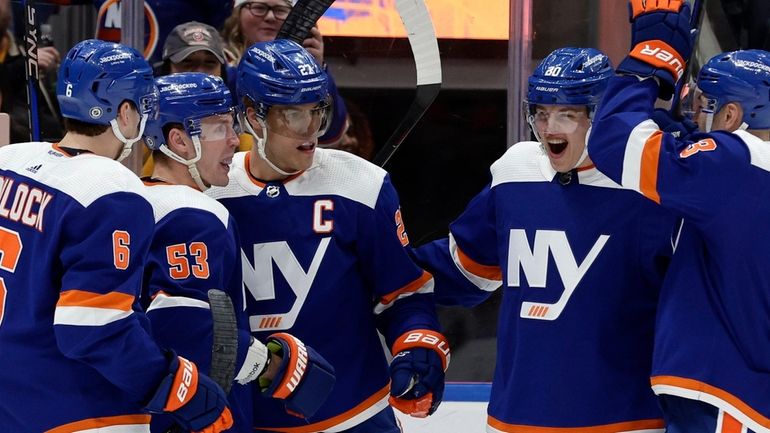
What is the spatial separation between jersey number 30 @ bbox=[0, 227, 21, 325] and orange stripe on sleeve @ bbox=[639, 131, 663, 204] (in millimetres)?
1115

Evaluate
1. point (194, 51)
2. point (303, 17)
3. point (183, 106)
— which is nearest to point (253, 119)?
point (183, 106)

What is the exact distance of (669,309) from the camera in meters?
2.46

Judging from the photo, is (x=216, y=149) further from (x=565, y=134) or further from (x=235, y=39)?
(x=235, y=39)

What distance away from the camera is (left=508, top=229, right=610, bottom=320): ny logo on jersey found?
2.64 m

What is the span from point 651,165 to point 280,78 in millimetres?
783

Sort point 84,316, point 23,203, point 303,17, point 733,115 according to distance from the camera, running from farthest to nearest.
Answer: point 303,17 → point 733,115 → point 23,203 → point 84,316

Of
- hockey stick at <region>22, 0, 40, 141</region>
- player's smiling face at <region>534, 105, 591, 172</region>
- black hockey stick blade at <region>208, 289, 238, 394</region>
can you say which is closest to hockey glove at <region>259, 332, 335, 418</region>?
black hockey stick blade at <region>208, 289, 238, 394</region>

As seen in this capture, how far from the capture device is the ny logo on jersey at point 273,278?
8.99 feet

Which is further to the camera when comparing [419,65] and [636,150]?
[419,65]

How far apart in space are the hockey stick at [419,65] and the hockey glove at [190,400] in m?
1.89

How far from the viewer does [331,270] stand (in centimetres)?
277

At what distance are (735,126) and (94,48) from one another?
3.96ft

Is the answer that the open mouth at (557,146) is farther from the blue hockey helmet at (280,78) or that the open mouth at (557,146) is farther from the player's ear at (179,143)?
the player's ear at (179,143)

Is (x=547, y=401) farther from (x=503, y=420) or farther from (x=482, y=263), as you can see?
(x=482, y=263)
